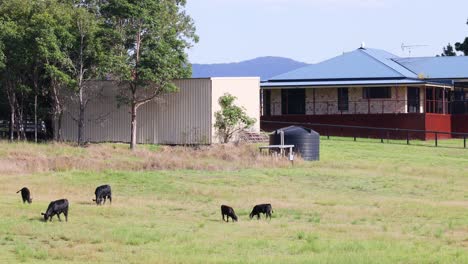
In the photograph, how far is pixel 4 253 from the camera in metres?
17.9

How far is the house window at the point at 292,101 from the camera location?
64.6 metres

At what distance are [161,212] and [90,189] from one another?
21.3 feet

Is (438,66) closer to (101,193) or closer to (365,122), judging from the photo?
(365,122)

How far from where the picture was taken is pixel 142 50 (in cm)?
4953

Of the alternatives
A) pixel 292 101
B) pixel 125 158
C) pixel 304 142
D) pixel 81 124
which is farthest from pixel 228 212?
pixel 292 101

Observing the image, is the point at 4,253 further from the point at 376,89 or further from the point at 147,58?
the point at 376,89

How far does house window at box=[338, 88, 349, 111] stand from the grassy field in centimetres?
1363

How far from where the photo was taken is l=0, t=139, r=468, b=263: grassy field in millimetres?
18422

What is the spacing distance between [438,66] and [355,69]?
23.5ft

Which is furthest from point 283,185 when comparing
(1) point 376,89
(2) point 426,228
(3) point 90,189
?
(1) point 376,89

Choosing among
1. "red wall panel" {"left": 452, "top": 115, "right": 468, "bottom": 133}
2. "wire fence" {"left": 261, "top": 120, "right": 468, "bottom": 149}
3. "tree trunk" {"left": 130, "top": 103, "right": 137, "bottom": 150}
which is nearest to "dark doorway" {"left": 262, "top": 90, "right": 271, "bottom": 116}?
"wire fence" {"left": 261, "top": 120, "right": 468, "bottom": 149}

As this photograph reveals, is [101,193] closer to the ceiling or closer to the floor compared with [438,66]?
closer to the floor

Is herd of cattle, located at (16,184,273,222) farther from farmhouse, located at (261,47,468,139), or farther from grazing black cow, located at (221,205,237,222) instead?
farmhouse, located at (261,47,468,139)

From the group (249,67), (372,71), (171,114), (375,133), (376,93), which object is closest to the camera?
(171,114)
